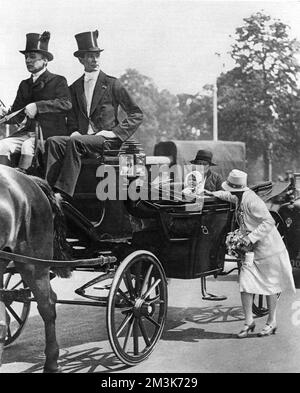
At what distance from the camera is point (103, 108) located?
18.0ft

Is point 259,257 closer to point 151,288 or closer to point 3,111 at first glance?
point 151,288

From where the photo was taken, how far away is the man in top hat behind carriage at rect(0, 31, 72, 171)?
16.7 feet

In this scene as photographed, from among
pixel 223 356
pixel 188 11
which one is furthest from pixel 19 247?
pixel 188 11

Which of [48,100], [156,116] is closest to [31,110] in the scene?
[48,100]

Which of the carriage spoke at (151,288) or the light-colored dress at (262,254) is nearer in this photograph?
the carriage spoke at (151,288)

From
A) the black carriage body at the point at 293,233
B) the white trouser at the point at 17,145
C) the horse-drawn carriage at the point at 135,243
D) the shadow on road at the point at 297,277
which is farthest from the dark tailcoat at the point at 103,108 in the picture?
the shadow on road at the point at 297,277

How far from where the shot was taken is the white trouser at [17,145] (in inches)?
198

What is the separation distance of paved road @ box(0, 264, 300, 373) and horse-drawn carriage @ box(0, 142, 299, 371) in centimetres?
21

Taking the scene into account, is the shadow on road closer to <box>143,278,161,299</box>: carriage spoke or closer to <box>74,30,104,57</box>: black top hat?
<box>143,278,161,299</box>: carriage spoke

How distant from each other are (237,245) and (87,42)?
2.32 meters

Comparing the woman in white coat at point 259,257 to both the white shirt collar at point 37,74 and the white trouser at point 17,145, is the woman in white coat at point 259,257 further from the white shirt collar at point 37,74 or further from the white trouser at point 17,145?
the white shirt collar at point 37,74

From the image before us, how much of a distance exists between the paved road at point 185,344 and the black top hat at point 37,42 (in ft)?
8.69
